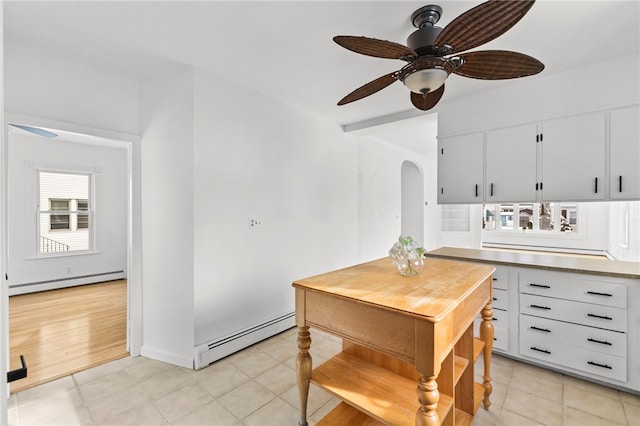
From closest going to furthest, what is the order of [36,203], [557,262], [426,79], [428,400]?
[428,400] → [426,79] → [557,262] → [36,203]

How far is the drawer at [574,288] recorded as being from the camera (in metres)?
2.33

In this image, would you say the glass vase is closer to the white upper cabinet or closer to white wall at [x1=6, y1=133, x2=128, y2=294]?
the white upper cabinet

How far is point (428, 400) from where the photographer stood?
1.35 meters

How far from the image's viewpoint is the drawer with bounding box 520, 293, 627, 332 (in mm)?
2324

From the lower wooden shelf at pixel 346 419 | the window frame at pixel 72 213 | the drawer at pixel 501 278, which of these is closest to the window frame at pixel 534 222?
the drawer at pixel 501 278

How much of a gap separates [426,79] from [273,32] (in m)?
1.14

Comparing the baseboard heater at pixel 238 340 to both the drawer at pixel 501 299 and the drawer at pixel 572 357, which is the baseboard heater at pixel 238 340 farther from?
the drawer at pixel 572 357

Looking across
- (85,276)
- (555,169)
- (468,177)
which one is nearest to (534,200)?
(555,169)

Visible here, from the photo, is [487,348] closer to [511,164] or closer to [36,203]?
[511,164]

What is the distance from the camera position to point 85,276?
5.41 meters

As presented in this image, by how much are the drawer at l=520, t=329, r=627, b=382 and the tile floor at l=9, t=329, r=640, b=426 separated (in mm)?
120

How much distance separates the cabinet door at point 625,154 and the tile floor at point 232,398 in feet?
5.11

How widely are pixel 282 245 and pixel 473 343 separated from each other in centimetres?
206

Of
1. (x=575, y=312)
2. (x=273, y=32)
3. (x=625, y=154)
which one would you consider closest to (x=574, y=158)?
(x=625, y=154)
